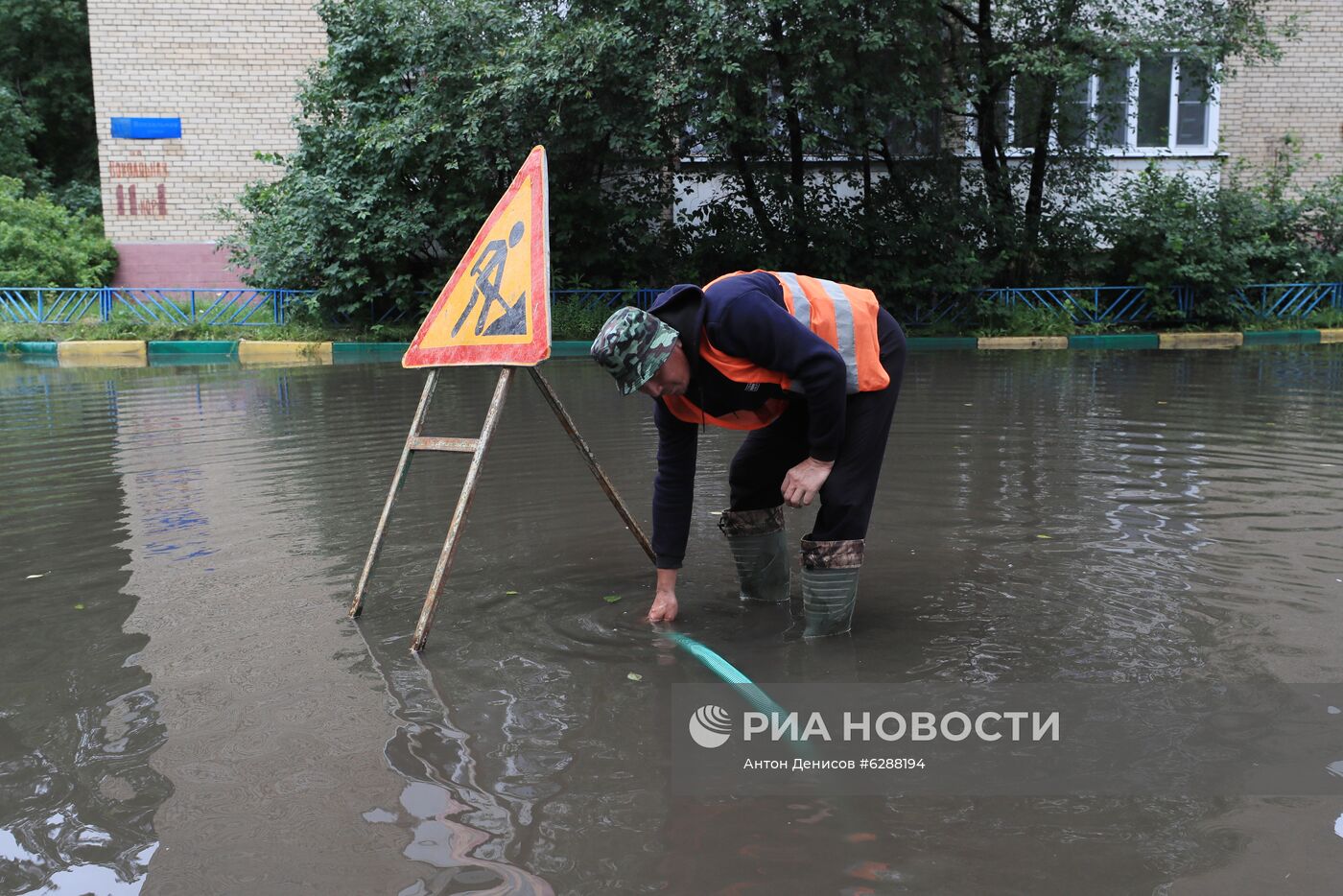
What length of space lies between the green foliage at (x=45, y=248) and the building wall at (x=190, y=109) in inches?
23.3

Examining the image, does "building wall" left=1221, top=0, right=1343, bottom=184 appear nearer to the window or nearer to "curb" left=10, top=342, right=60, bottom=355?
the window

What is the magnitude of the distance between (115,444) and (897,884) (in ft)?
24.9

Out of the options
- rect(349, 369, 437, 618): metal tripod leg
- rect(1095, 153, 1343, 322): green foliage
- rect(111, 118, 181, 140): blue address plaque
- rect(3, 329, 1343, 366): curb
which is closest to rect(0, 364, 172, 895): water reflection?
rect(349, 369, 437, 618): metal tripod leg

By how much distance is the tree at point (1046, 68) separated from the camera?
15.9 metres

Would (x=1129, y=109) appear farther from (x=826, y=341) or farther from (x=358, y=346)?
(x=826, y=341)

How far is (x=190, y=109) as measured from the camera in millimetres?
19250

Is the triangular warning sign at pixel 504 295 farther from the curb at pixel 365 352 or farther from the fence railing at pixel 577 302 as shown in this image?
the fence railing at pixel 577 302

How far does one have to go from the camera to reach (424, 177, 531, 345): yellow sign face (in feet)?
13.6

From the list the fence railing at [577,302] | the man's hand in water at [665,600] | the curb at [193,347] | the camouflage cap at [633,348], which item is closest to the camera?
the camouflage cap at [633,348]

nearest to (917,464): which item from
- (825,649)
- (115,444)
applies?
(825,649)

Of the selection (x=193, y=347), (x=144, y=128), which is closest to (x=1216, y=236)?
(x=193, y=347)

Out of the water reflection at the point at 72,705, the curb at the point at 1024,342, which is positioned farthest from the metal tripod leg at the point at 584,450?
the curb at the point at 1024,342

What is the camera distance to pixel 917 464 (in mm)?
7285

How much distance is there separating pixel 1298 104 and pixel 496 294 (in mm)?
20065
